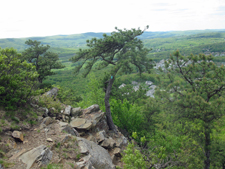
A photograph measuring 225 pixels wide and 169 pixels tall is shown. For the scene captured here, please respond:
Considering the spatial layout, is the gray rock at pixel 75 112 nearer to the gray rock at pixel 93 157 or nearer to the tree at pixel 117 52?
the tree at pixel 117 52

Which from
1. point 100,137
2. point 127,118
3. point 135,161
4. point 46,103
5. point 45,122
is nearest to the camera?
point 135,161

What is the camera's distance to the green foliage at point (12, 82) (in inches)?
418

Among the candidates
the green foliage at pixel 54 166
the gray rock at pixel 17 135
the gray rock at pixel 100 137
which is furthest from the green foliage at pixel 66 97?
the green foliage at pixel 54 166

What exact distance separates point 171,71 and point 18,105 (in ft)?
55.1

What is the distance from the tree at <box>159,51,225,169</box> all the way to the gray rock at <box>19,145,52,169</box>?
1369 centimetres

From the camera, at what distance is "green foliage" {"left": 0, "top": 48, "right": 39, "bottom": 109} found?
1061 cm

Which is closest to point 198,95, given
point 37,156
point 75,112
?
point 75,112

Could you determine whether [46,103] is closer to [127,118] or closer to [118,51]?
[118,51]

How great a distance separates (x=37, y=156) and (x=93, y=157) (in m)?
3.85

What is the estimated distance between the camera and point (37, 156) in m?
8.30

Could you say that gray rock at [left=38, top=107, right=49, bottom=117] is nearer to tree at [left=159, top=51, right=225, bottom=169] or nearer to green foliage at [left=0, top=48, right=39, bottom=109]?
green foliage at [left=0, top=48, right=39, bottom=109]

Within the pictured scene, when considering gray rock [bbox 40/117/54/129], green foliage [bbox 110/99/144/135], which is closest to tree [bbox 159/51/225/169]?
green foliage [bbox 110/99/144/135]

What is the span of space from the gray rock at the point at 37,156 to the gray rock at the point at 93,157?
6.31 ft

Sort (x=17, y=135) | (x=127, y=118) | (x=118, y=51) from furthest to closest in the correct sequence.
Result: 1. (x=127, y=118)
2. (x=118, y=51)
3. (x=17, y=135)
